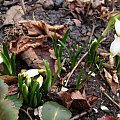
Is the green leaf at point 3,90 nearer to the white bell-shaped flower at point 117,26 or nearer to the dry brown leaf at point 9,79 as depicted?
the dry brown leaf at point 9,79

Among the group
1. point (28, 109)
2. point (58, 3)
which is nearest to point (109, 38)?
point (58, 3)

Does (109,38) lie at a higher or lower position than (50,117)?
higher

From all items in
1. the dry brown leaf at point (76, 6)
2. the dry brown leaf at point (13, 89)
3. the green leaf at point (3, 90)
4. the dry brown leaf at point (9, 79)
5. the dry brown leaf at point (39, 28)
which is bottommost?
the dry brown leaf at point (13, 89)

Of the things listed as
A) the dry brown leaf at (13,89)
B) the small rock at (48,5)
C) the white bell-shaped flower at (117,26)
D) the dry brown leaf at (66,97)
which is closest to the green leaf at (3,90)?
the dry brown leaf at (13,89)

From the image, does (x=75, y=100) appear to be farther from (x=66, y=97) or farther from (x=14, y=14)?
(x=14, y=14)

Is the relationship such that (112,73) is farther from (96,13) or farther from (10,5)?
(10,5)

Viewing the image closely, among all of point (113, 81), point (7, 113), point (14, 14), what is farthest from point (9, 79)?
point (14, 14)

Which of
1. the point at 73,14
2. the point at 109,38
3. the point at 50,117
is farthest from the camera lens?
the point at 73,14
